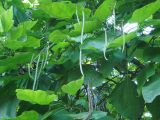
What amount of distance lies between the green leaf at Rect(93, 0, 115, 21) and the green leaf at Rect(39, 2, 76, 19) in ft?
0.18

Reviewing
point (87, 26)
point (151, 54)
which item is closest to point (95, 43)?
point (87, 26)

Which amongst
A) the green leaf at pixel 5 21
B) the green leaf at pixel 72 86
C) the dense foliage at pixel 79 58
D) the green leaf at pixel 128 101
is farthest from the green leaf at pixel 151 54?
the green leaf at pixel 5 21

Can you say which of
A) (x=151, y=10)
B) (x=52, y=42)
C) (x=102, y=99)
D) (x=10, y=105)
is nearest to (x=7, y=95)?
(x=10, y=105)

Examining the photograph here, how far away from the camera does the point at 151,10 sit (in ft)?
2.39

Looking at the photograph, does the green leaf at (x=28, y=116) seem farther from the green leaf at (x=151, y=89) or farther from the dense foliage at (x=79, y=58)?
the green leaf at (x=151, y=89)

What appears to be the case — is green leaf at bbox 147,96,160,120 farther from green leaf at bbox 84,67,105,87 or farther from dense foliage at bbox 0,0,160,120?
green leaf at bbox 84,67,105,87

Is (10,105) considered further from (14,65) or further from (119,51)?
(119,51)

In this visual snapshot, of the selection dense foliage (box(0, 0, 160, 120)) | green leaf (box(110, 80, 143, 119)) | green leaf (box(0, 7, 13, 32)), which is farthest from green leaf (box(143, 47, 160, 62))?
green leaf (box(0, 7, 13, 32))

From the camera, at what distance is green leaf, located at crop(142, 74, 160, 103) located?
2.32ft

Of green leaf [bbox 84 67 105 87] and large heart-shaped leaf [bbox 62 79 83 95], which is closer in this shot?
large heart-shaped leaf [bbox 62 79 83 95]

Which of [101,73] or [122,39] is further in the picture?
[101,73]

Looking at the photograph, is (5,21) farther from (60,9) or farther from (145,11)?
(145,11)

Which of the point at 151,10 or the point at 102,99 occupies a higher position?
Answer: the point at 151,10

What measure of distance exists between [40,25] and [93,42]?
328 millimetres
